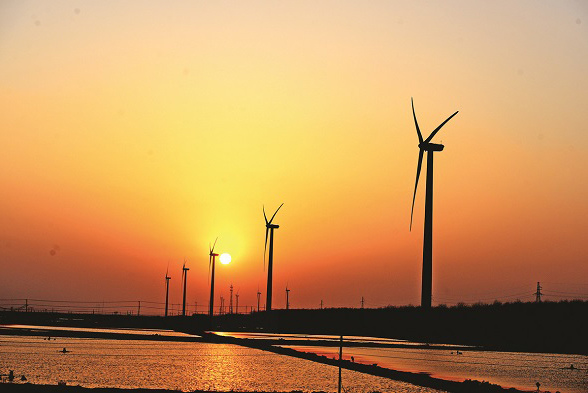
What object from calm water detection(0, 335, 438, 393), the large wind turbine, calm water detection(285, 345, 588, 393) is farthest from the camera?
the large wind turbine

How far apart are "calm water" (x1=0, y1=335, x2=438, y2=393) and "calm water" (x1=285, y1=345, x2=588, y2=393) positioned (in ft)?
11.9

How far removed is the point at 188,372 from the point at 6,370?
5.96m

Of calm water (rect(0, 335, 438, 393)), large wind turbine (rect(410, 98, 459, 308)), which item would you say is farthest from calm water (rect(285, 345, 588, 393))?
large wind turbine (rect(410, 98, 459, 308))

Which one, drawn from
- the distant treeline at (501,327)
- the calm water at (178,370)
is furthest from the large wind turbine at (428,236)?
the calm water at (178,370)

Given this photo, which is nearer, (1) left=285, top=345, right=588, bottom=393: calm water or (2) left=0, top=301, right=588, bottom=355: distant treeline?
(1) left=285, top=345, right=588, bottom=393: calm water

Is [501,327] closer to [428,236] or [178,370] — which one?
[428,236]

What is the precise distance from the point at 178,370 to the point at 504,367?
15.2 m

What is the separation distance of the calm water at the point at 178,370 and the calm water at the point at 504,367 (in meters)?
3.62

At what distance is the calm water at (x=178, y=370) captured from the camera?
24828mm

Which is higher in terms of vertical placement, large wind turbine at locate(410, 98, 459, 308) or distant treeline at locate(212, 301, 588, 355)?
large wind turbine at locate(410, 98, 459, 308)

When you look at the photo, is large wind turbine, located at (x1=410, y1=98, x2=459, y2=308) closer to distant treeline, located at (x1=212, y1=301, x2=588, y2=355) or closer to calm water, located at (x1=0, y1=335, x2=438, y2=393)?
distant treeline, located at (x1=212, y1=301, x2=588, y2=355)

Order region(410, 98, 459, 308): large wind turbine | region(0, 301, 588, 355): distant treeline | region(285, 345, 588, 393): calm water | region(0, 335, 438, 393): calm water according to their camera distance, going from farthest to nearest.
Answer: region(0, 301, 588, 355): distant treeline
region(410, 98, 459, 308): large wind turbine
region(285, 345, 588, 393): calm water
region(0, 335, 438, 393): calm water

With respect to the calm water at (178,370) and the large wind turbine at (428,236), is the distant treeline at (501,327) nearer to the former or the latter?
the large wind turbine at (428,236)

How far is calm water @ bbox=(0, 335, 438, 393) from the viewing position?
2483 cm
